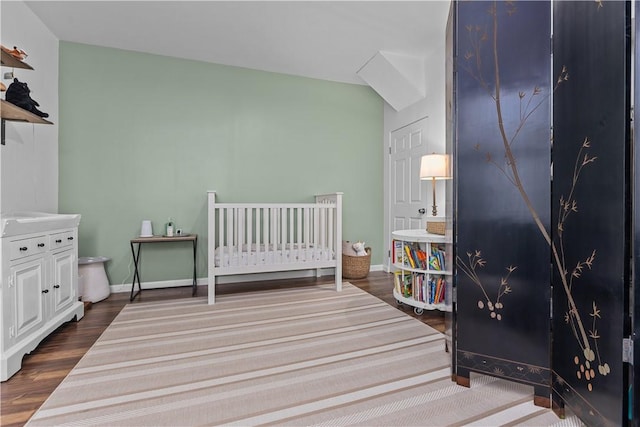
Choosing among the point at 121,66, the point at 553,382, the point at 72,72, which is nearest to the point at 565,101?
the point at 553,382

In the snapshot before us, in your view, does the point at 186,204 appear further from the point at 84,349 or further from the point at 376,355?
the point at 376,355

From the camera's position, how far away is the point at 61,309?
2.05 m

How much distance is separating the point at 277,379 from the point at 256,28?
113 inches

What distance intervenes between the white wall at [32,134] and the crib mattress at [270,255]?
1.53 metres

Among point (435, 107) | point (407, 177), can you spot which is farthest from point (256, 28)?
point (407, 177)

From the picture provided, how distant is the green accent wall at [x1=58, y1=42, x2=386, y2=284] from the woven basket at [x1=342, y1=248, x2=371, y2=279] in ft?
1.51

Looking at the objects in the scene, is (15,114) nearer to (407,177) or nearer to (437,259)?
(437,259)

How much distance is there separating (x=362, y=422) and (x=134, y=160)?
10.4 ft

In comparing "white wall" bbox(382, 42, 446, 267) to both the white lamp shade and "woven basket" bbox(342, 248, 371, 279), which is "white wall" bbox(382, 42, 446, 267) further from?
"woven basket" bbox(342, 248, 371, 279)

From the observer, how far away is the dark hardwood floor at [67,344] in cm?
129

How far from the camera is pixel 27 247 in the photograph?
1.69 m

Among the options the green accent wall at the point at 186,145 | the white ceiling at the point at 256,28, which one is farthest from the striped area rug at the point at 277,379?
the white ceiling at the point at 256,28

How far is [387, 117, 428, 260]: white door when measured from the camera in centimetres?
332

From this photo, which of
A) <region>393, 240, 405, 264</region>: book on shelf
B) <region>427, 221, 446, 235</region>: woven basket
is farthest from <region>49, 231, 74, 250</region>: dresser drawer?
<region>427, 221, 446, 235</region>: woven basket
